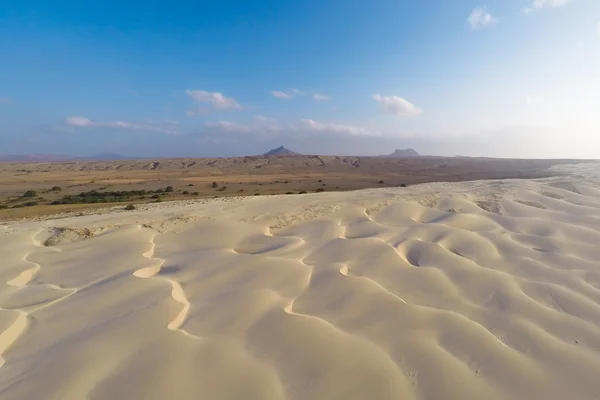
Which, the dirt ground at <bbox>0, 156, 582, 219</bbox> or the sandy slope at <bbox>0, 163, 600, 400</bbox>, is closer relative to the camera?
the sandy slope at <bbox>0, 163, 600, 400</bbox>

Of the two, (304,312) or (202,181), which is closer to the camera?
(304,312)

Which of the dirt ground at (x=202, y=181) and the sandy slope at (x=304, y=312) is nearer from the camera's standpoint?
the sandy slope at (x=304, y=312)

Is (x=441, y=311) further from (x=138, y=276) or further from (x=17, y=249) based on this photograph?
(x=17, y=249)

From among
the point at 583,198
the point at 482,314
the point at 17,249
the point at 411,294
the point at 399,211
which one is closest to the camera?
the point at 482,314

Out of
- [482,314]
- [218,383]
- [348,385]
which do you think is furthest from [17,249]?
[482,314]

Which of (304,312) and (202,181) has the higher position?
(304,312)

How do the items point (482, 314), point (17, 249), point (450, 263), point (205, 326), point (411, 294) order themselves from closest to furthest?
1. point (205, 326)
2. point (482, 314)
3. point (411, 294)
4. point (450, 263)
5. point (17, 249)

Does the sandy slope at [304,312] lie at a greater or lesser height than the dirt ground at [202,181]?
greater

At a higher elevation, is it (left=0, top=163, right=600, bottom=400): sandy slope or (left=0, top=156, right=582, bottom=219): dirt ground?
(left=0, top=163, right=600, bottom=400): sandy slope
